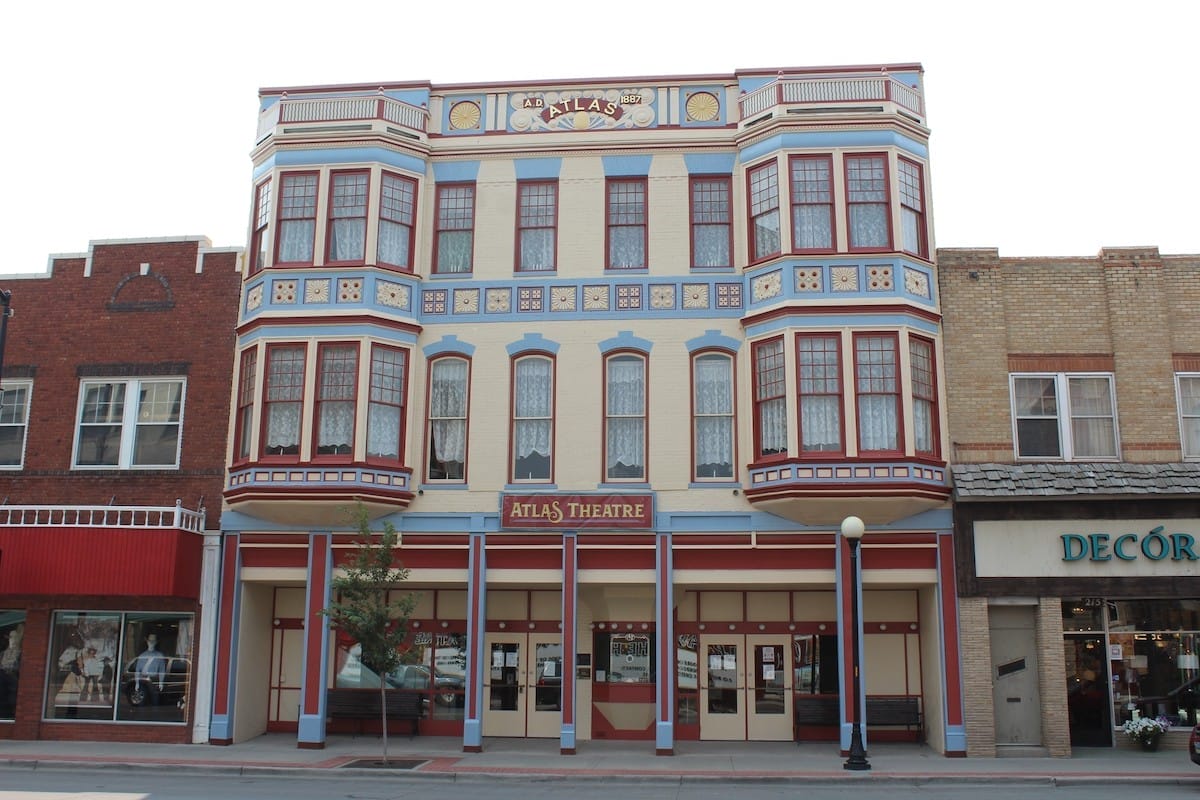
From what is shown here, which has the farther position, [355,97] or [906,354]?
[355,97]

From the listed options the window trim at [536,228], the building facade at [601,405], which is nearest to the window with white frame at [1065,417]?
the building facade at [601,405]

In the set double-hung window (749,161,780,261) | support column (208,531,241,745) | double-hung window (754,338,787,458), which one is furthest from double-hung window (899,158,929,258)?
support column (208,531,241,745)

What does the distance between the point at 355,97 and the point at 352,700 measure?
11971 millimetres

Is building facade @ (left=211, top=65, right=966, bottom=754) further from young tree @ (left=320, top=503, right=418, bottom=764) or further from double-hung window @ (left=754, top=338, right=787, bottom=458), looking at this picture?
young tree @ (left=320, top=503, right=418, bottom=764)

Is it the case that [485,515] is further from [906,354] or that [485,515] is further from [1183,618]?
[1183,618]

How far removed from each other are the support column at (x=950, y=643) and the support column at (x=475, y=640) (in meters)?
8.21

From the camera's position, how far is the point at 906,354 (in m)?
19.4

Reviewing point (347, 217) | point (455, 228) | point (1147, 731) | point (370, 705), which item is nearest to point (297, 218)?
point (347, 217)

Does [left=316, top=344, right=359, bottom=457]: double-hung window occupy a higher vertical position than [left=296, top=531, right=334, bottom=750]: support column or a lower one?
higher

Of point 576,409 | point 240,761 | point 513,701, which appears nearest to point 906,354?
point 576,409

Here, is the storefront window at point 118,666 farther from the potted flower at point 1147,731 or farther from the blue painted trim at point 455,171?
the potted flower at point 1147,731

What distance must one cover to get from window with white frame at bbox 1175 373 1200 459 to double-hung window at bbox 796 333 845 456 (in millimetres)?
6462

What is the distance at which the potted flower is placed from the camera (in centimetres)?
1881

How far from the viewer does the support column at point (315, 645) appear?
64.9 feet
